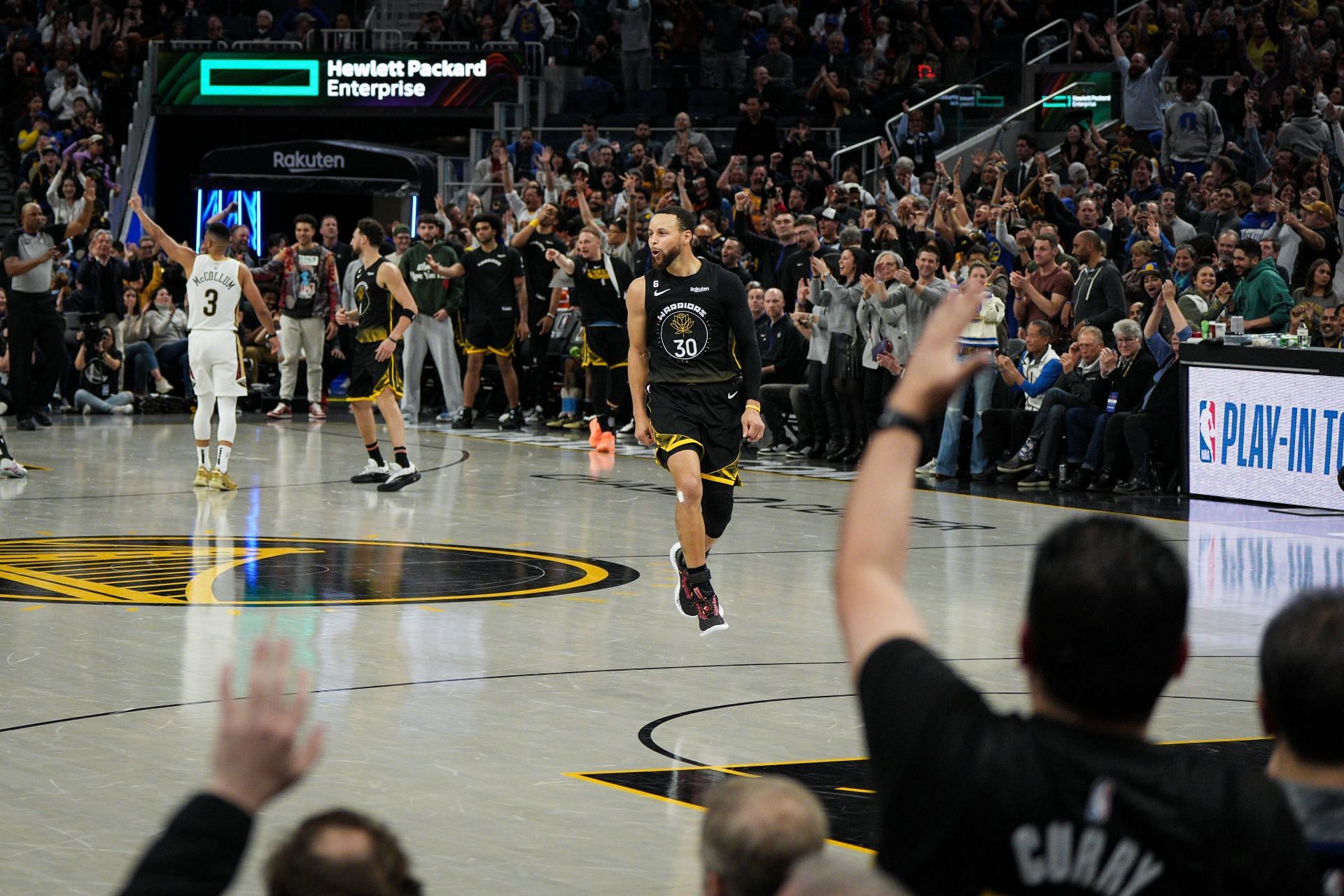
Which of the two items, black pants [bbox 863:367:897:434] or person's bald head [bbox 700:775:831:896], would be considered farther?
black pants [bbox 863:367:897:434]

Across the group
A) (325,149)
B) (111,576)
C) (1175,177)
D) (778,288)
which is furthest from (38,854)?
(325,149)

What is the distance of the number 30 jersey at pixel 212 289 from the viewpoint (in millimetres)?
13672

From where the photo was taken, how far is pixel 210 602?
9078mm

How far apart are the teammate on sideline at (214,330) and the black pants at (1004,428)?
5802 mm

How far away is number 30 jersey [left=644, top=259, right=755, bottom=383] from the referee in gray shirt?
9.02m

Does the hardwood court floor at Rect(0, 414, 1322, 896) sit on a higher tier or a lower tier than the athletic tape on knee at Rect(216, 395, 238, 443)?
lower

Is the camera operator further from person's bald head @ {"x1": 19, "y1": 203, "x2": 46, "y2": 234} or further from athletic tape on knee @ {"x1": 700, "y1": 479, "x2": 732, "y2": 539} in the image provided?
athletic tape on knee @ {"x1": 700, "y1": 479, "x2": 732, "y2": 539}

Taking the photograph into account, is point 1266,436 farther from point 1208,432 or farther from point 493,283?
point 493,283

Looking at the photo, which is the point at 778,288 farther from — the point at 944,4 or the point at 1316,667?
the point at 1316,667

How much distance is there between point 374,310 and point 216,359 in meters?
1.36

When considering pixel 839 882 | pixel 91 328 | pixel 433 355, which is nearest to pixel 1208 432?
pixel 433 355

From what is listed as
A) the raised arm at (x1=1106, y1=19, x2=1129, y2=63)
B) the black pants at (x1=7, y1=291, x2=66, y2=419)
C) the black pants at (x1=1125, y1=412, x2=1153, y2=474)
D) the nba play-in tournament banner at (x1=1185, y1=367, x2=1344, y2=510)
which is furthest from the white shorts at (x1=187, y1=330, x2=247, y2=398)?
the raised arm at (x1=1106, y1=19, x2=1129, y2=63)

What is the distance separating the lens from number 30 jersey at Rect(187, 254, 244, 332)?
13.7 metres

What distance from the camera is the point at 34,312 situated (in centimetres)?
1775
